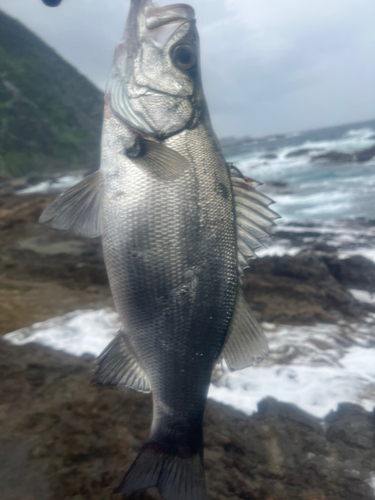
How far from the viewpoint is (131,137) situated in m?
1.70

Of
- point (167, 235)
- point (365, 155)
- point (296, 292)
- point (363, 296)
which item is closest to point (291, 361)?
point (296, 292)

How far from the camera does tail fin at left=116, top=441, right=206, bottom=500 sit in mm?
1505

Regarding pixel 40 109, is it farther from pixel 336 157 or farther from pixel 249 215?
pixel 249 215

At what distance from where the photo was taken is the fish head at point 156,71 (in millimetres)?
1728

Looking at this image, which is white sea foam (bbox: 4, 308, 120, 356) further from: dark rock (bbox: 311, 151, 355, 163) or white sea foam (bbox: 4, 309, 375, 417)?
dark rock (bbox: 311, 151, 355, 163)

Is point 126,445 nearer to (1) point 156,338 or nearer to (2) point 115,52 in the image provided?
(1) point 156,338

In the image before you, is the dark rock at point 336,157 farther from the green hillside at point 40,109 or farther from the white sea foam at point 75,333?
the white sea foam at point 75,333

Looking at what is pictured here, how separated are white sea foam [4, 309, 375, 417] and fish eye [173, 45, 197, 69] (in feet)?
9.03

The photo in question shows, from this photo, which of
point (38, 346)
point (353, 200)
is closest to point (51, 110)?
point (353, 200)

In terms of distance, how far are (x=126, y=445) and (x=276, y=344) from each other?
2.51 meters

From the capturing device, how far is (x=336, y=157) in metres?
31.2

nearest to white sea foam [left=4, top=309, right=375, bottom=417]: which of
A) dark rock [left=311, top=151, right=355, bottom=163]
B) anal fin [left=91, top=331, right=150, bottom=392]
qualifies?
anal fin [left=91, top=331, right=150, bottom=392]

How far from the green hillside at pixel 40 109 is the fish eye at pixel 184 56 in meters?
36.7

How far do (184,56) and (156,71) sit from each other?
0.18 meters
